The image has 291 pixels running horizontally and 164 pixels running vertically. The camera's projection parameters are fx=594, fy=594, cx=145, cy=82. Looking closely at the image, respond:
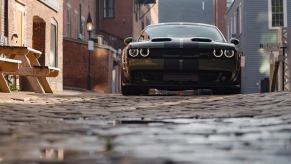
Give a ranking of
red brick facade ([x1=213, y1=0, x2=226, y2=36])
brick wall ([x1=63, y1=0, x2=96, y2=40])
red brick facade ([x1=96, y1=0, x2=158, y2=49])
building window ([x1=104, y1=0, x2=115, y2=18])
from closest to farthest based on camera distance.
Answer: brick wall ([x1=63, y1=0, x2=96, y2=40]), red brick facade ([x1=96, y1=0, x2=158, y2=49]), building window ([x1=104, y1=0, x2=115, y2=18]), red brick facade ([x1=213, y1=0, x2=226, y2=36])

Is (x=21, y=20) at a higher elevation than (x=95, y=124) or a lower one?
higher

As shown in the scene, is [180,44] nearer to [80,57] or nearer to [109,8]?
[80,57]

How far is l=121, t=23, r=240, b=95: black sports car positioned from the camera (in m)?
10.1

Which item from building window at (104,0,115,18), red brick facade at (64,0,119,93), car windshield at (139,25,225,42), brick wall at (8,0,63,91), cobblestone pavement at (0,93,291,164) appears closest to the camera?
cobblestone pavement at (0,93,291,164)

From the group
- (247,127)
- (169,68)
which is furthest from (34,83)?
(247,127)

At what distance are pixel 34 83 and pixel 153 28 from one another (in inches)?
126

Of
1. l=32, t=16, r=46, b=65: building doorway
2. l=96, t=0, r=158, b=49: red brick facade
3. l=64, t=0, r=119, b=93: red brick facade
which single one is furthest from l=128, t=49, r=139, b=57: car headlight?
l=96, t=0, r=158, b=49: red brick facade

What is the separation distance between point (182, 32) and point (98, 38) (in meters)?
21.2

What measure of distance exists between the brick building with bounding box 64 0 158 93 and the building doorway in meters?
8.26

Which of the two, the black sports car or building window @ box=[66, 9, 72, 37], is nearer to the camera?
the black sports car

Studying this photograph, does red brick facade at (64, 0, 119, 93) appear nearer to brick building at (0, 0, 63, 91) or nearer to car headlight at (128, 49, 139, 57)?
brick building at (0, 0, 63, 91)

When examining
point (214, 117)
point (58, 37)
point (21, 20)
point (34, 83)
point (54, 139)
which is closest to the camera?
point (54, 139)

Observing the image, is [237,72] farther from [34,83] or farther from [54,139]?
[54,139]

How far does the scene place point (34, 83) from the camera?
13.1m
